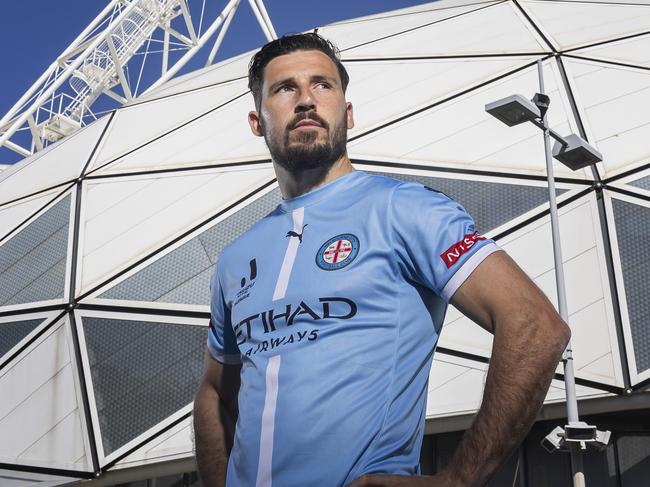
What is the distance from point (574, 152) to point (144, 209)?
18.6ft

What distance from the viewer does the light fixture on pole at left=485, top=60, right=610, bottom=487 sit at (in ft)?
19.7

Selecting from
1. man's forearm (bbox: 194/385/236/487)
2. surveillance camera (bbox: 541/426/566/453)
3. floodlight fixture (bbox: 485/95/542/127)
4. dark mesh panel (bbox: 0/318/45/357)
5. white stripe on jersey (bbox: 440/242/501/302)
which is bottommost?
man's forearm (bbox: 194/385/236/487)

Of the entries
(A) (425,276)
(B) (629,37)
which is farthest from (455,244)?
(B) (629,37)

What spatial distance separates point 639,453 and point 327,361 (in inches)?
270

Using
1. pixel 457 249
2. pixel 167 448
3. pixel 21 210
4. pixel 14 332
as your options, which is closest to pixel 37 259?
pixel 14 332

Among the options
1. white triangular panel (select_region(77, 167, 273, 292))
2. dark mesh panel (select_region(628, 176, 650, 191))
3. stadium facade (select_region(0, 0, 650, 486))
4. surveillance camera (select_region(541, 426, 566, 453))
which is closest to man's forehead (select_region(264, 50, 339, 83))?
surveillance camera (select_region(541, 426, 566, 453))

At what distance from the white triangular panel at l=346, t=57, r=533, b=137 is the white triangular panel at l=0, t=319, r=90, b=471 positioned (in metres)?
4.72

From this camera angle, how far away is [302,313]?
2.11 meters

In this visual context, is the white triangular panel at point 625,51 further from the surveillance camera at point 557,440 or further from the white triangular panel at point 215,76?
the surveillance camera at point 557,440

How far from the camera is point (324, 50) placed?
2637mm

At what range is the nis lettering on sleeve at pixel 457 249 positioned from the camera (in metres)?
2.01

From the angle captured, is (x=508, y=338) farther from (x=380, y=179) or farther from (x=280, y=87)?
(x=280, y=87)

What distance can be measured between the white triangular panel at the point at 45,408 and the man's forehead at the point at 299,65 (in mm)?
6468

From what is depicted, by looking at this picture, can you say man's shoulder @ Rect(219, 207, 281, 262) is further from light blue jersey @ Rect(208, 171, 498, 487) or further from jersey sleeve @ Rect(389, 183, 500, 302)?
jersey sleeve @ Rect(389, 183, 500, 302)
